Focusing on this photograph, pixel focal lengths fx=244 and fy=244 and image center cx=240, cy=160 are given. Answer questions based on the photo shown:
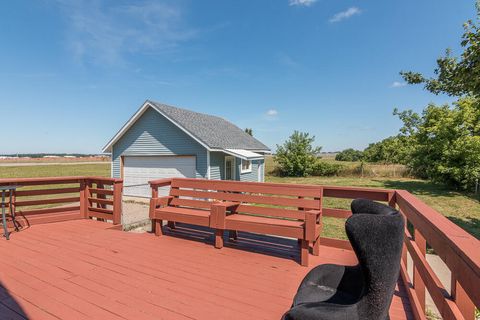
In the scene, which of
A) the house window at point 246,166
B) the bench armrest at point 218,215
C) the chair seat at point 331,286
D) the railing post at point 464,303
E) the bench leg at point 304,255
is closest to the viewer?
the railing post at point 464,303

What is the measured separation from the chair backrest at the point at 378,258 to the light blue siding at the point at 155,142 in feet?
32.3

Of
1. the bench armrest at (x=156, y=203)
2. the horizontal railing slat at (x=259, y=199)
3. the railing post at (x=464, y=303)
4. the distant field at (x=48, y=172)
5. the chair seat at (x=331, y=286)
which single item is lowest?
the distant field at (x=48, y=172)

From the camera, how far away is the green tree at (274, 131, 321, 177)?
22109mm

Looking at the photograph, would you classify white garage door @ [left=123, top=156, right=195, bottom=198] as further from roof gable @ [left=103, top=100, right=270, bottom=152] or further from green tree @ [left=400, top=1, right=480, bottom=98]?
green tree @ [left=400, top=1, right=480, bottom=98]

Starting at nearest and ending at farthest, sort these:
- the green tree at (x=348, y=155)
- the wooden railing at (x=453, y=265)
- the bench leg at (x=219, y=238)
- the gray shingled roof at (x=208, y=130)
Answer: the wooden railing at (x=453, y=265) < the bench leg at (x=219, y=238) < the gray shingled roof at (x=208, y=130) < the green tree at (x=348, y=155)

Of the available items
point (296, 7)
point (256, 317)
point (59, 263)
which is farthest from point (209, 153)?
point (256, 317)

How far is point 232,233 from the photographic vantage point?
417 cm

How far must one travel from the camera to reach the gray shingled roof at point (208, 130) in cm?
1129

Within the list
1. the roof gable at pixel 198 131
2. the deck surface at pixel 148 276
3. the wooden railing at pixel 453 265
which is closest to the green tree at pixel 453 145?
the roof gable at pixel 198 131

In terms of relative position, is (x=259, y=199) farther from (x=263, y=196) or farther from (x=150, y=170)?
(x=150, y=170)

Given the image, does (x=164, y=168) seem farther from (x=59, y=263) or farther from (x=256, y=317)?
(x=256, y=317)

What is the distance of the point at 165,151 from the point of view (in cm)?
1173

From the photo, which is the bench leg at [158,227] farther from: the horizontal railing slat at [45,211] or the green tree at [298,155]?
the green tree at [298,155]

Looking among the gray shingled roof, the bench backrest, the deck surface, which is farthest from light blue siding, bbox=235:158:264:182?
the deck surface
